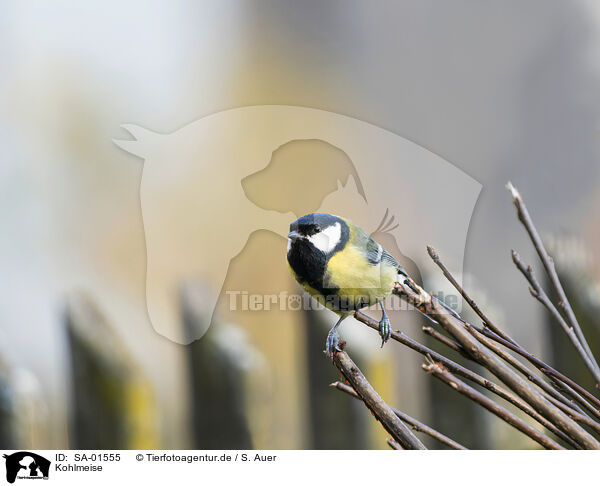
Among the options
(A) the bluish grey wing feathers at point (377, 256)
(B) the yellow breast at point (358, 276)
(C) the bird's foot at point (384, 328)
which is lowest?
(C) the bird's foot at point (384, 328)

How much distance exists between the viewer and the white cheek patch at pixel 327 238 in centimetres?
57

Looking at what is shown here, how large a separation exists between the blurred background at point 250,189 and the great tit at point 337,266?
151mm

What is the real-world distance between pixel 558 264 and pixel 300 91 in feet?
1.50

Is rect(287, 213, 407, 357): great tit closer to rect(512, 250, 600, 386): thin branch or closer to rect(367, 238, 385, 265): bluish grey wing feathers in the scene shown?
rect(367, 238, 385, 265): bluish grey wing feathers

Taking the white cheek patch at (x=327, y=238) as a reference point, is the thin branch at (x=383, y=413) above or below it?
below

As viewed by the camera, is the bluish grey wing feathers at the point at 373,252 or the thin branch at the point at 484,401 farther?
the bluish grey wing feathers at the point at 373,252

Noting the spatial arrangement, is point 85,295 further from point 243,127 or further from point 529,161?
point 529,161

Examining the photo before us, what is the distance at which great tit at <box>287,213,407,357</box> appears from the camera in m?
0.57

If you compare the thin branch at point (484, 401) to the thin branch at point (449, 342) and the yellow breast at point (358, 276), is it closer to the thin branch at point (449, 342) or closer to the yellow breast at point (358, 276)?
the thin branch at point (449, 342)

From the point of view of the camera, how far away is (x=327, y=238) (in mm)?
580

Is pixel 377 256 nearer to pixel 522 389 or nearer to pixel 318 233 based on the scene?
pixel 318 233
